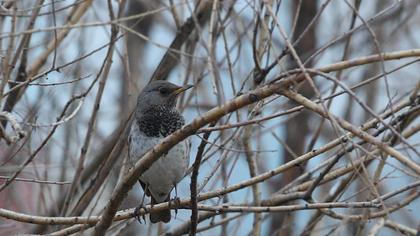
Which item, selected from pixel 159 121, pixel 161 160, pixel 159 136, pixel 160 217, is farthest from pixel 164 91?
pixel 160 217

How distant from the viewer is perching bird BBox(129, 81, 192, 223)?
5926 mm

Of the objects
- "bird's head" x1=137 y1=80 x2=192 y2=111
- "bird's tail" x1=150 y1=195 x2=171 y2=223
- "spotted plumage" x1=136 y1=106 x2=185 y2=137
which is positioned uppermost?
"bird's head" x1=137 y1=80 x2=192 y2=111

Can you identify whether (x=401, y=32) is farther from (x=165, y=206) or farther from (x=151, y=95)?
(x=165, y=206)

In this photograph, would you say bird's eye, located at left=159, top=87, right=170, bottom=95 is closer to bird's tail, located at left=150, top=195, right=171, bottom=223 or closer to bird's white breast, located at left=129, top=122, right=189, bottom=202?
bird's white breast, located at left=129, top=122, right=189, bottom=202

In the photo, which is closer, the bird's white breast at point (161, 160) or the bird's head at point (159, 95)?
the bird's white breast at point (161, 160)

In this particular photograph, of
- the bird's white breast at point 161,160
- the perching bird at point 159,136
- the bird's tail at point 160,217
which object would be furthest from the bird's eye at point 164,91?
the bird's tail at point 160,217

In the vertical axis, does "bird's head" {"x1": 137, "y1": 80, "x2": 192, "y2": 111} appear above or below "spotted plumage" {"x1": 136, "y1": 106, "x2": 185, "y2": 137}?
above

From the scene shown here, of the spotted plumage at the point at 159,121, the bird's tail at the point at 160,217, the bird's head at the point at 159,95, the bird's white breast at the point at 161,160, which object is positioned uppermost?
the bird's head at the point at 159,95

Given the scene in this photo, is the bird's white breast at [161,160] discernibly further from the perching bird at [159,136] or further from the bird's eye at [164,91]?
the bird's eye at [164,91]

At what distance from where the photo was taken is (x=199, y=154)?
4270 mm

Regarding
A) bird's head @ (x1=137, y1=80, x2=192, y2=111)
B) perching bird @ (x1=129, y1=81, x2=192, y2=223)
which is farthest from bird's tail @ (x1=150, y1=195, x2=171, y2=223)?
bird's head @ (x1=137, y1=80, x2=192, y2=111)

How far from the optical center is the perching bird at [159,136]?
593cm

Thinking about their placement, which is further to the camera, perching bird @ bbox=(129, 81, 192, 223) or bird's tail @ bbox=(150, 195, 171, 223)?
bird's tail @ bbox=(150, 195, 171, 223)

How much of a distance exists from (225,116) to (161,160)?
1.77ft
